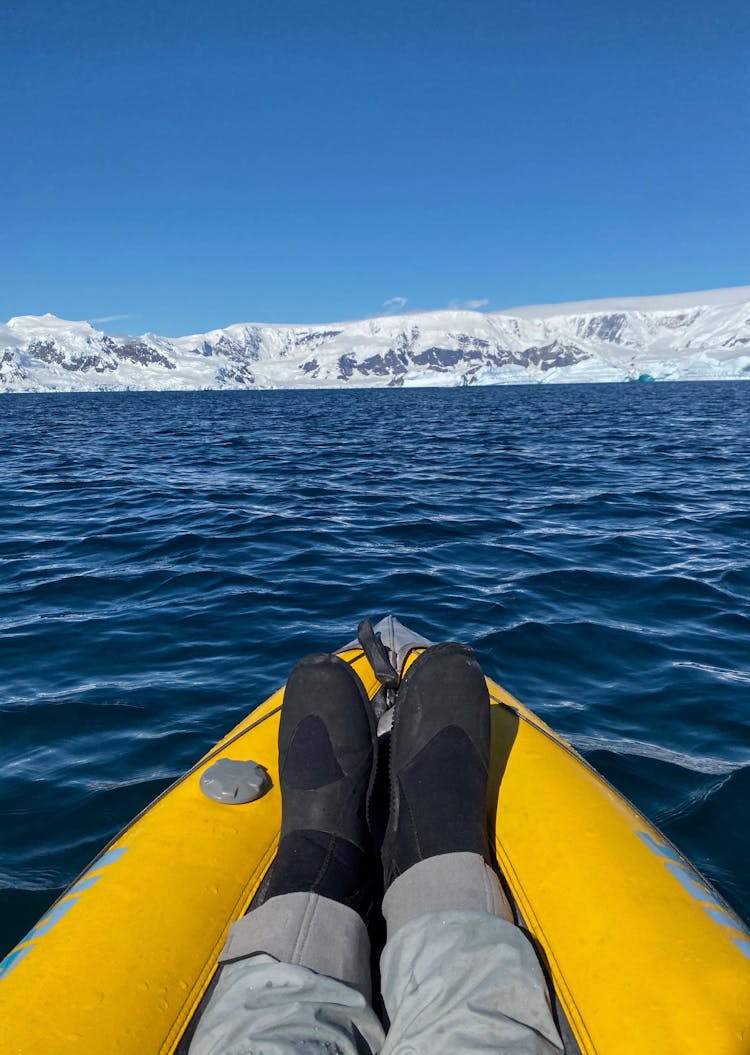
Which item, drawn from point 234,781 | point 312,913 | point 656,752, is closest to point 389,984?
point 312,913

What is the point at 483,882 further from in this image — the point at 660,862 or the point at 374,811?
the point at 374,811

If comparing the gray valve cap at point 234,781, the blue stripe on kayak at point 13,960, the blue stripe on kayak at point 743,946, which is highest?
the blue stripe on kayak at point 743,946

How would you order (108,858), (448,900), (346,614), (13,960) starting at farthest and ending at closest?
1. (346,614)
2. (108,858)
3. (448,900)
4. (13,960)

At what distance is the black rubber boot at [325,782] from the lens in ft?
6.88

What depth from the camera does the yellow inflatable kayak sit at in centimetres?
160

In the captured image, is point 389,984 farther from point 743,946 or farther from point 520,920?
point 743,946

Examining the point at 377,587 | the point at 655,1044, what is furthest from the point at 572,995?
the point at 377,587

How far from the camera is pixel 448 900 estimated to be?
1.94 meters

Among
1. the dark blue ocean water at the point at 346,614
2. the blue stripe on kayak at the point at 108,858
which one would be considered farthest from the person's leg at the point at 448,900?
the dark blue ocean water at the point at 346,614

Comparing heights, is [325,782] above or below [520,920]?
above

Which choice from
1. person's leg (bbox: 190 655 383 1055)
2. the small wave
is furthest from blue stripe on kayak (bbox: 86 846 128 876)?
the small wave

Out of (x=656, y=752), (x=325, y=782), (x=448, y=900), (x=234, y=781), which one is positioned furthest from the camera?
(x=656, y=752)

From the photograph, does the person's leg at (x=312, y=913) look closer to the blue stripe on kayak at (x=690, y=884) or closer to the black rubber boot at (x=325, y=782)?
the black rubber boot at (x=325, y=782)

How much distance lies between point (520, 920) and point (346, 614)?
4037 mm
